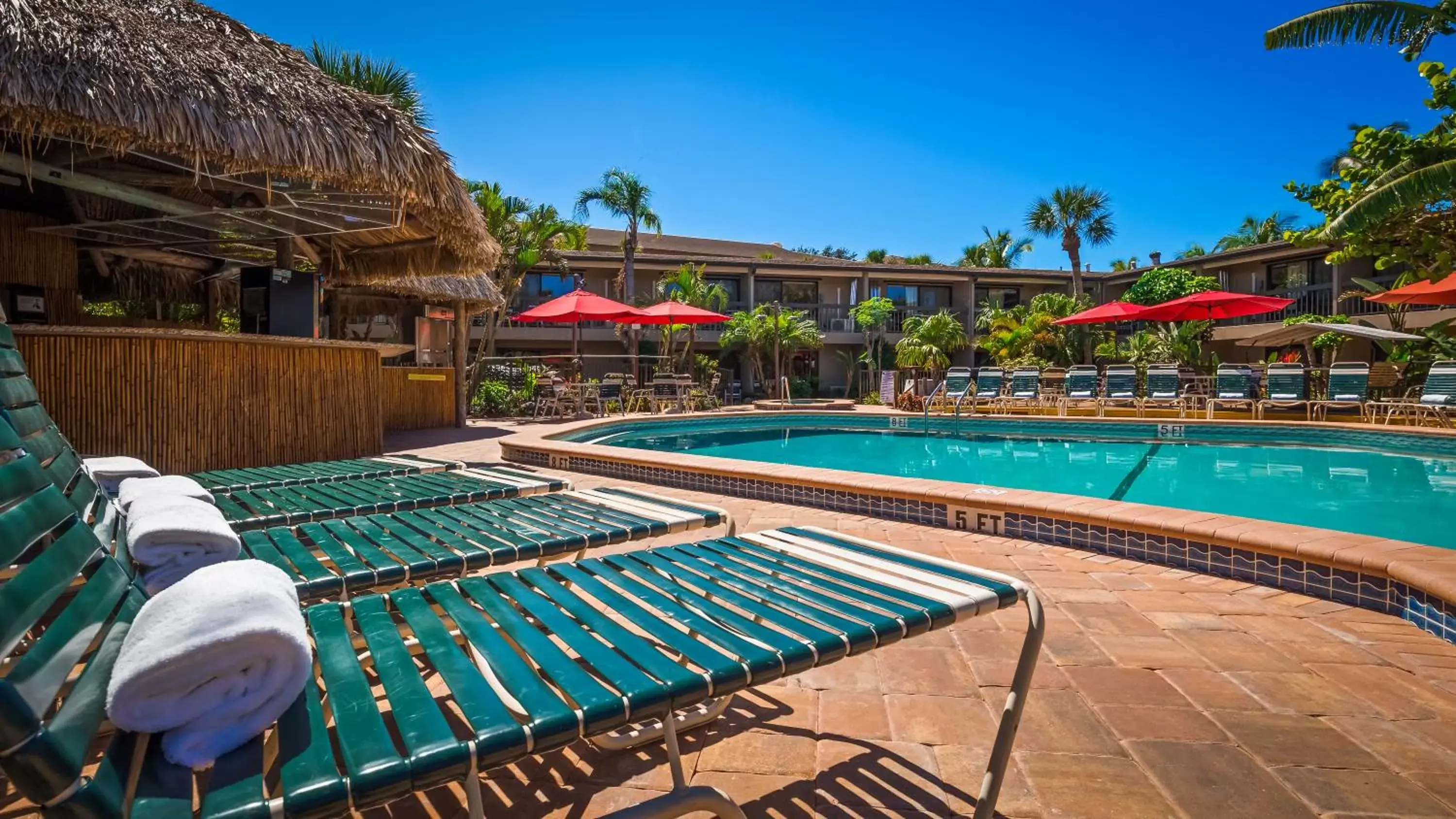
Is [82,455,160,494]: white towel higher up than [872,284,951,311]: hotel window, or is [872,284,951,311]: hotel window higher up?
[872,284,951,311]: hotel window

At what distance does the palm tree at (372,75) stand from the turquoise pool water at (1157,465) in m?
6.82

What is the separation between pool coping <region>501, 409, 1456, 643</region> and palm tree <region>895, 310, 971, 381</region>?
1395 cm

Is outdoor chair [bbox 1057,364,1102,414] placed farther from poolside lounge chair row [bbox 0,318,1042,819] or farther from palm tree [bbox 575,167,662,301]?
poolside lounge chair row [bbox 0,318,1042,819]

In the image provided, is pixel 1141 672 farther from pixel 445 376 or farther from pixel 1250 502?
pixel 445 376

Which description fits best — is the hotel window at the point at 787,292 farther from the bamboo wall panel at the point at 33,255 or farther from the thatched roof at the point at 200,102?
the bamboo wall panel at the point at 33,255

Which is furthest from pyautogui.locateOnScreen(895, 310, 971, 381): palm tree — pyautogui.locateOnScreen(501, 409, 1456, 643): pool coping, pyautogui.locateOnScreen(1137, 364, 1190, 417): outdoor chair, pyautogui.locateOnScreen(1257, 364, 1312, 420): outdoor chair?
pyautogui.locateOnScreen(501, 409, 1456, 643): pool coping

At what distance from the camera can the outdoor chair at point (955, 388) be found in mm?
14961

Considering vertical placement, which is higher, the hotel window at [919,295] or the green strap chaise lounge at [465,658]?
the hotel window at [919,295]

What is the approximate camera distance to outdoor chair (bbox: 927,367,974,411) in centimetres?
1496

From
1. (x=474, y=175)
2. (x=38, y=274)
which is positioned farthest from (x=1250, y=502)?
(x=474, y=175)

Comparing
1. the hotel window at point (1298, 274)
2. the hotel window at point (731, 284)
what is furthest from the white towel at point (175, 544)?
the hotel window at point (1298, 274)

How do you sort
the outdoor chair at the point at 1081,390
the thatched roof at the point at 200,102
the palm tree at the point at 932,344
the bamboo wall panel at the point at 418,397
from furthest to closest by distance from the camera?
the palm tree at the point at 932,344 < the outdoor chair at the point at 1081,390 < the bamboo wall panel at the point at 418,397 < the thatched roof at the point at 200,102

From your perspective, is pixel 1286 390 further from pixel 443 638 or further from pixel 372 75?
pixel 372 75

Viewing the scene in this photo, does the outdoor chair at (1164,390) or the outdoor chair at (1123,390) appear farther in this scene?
the outdoor chair at (1123,390)
